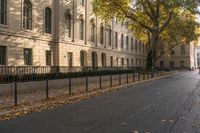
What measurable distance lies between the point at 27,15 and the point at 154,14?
21601mm

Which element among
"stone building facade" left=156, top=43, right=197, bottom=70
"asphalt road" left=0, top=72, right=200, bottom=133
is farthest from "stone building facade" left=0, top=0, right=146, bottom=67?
"stone building facade" left=156, top=43, right=197, bottom=70

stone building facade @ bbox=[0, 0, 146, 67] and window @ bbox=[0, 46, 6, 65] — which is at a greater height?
stone building facade @ bbox=[0, 0, 146, 67]

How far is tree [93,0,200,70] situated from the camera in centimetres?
4466

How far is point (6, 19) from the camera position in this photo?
30.3 m

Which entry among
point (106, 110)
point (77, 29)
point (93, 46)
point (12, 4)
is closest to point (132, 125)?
point (106, 110)

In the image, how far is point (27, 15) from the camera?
112 ft

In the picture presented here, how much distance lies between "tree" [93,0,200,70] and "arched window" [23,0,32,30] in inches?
472

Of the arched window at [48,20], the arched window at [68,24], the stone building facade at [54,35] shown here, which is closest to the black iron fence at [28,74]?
the stone building facade at [54,35]

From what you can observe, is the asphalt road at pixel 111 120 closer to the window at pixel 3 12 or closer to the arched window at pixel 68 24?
the window at pixel 3 12

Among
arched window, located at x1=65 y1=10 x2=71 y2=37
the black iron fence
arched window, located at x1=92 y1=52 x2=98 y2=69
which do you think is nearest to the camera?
the black iron fence

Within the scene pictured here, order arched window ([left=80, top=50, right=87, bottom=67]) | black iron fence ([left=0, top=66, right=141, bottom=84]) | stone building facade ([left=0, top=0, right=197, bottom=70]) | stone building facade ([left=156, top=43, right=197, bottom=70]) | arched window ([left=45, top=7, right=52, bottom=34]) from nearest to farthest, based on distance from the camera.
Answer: black iron fence ([left=0, top=66, right=141, bottom=84])
stone building facade ([left=0, top=0, right=197, bottom=70])
arched window ([left=45, top=7, right=52, bottom=34])
arched window ([left=80, top=50, right=87, bottom=67])
stone building facade ([left=156, top=43, right=197, bottom=70])

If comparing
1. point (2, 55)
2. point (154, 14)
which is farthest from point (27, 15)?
point (154, 14)

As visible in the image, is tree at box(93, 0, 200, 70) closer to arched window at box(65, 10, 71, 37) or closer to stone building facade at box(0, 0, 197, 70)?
stone building facade at box(0, 0, 197, 70)

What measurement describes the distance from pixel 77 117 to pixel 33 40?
23348 mm
